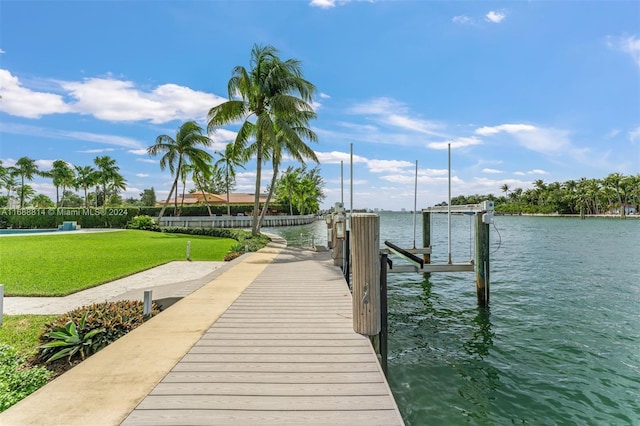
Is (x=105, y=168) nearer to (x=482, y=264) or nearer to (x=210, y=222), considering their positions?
(x=210, y=222)

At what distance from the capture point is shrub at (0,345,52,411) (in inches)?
125

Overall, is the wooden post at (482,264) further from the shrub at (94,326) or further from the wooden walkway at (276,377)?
the shrub at (94,326)

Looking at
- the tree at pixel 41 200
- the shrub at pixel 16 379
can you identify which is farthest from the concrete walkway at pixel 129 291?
the tree at pixel 41 200

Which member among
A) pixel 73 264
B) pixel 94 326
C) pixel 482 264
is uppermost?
pixel 482 264

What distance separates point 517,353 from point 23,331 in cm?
826

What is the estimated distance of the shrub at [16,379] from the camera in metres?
3.18

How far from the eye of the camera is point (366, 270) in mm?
3889

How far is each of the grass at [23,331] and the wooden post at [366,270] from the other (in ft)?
14.3

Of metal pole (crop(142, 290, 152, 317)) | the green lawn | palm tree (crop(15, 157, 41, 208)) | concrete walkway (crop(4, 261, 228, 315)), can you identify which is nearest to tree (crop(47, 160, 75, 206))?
palm tree (crop(15, 157, 41, 208))

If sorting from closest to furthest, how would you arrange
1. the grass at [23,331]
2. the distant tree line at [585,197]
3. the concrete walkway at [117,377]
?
the concrete walkway at [117,377]
the grass at [23,331]
the distant tree line at [585,197]

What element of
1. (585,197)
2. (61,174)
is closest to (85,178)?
(61,174)

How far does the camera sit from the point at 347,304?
5.35 m

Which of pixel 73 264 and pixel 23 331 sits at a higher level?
pixel 73 264

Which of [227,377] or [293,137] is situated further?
[293,137]
